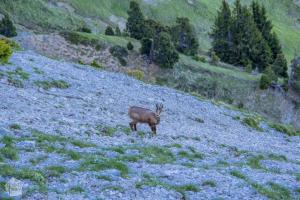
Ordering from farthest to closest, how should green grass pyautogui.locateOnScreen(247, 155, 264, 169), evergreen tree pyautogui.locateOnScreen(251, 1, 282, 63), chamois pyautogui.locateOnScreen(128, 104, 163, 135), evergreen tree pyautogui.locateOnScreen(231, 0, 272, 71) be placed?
1. evergreen tree pyautogui.locateOnScreen(251, 1, 282, 63)
2. evergreen tree pyautogui.locateOnScreen(231, 0, 272, 71)
3. chamois pyautogui.locateOnScreen(128, 104, 163, 135)
4. green grass pyautogui.locateOnScreen(247, 155, 264, 169)

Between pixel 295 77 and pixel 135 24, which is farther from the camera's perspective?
pixel 135 24

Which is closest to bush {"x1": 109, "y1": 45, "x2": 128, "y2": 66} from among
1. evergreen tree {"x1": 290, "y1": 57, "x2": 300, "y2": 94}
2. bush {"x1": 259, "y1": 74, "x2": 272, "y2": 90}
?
bush {"x1": 259, "y1": 74, "x2": 272, "y2": 90}

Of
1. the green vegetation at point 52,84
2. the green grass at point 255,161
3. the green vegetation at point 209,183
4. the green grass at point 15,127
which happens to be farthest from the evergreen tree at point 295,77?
the green vegetation at point 209,183

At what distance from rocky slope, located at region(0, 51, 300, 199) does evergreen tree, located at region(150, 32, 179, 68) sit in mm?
41276

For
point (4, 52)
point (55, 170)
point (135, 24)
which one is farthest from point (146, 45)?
point (55, 170)

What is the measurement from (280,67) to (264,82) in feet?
41.9

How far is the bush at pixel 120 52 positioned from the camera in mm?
84750

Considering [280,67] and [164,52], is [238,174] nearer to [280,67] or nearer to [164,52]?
[164,52]

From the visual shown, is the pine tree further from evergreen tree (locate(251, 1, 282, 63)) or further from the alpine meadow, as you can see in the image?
evergreen tree (locate(251, 1, 282, 63))

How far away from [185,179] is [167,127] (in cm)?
1431

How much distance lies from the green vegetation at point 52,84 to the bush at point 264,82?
5347cm

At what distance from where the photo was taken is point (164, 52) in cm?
8700

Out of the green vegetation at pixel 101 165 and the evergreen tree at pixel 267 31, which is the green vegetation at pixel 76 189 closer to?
the green vegetation at pixel 101 165

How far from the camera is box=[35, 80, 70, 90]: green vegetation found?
39013 millimetres
